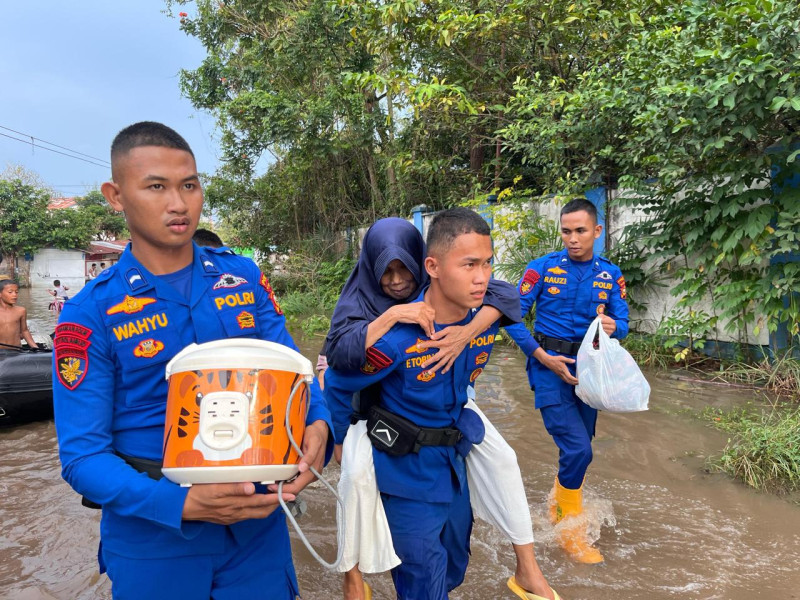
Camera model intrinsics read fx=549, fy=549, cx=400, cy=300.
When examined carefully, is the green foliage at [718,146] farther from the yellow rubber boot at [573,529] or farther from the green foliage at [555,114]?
the yellow rubber boot at [573,529]

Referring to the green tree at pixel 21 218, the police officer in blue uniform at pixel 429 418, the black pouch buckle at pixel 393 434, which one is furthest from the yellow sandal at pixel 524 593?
the green tree at pixel 21 218

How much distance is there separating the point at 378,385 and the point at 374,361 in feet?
0.79

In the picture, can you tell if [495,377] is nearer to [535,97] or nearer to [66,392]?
[535,97]

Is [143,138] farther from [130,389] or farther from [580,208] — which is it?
[580,208]

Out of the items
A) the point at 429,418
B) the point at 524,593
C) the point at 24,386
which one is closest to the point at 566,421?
the point at 524,593

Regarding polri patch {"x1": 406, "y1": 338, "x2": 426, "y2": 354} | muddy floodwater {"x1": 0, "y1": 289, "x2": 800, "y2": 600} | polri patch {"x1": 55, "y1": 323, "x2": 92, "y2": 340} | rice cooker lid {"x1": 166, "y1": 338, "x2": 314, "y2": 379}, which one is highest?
polri patch {"x1": 55, "y1": 323, "x2": 92, "y2": 340}

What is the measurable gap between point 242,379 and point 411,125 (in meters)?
11.2

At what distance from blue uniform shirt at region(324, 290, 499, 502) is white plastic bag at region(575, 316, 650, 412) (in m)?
1.17

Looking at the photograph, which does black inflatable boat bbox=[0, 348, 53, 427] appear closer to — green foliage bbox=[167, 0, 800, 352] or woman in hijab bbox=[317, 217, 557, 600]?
woman in hijab bbox=[317, 217, 557, 600]

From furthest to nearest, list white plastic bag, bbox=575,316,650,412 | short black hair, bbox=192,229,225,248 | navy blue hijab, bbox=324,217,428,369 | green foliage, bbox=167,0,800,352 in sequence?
green foliage, bbox=167,0,800,352 → short black hair, bbox=192,229,225,248 → white plastic bag, bbox=575,316,650,412 → navy blue hijab, bbox=324,217,428,369

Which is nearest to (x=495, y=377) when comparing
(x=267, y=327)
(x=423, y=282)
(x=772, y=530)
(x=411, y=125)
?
(x=772, y=530)

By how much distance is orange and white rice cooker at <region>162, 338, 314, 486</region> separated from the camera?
48.8 inches

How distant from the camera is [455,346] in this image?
2.08m

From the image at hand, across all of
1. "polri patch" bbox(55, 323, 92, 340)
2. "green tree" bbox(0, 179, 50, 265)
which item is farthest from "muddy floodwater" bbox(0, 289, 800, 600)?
"green tree" bbox(0, 179, 50, 265)
